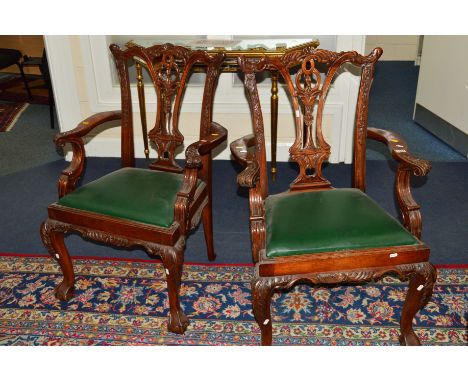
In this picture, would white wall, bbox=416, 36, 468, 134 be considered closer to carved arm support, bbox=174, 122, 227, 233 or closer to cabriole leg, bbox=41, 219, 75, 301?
carved arm support, bbox=174, 122, 227, 233

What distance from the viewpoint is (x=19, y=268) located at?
265 centimetres

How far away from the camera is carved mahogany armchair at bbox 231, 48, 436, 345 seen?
1.78 metres

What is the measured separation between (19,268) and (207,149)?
134 cm

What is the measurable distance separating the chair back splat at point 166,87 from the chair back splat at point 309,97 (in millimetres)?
257

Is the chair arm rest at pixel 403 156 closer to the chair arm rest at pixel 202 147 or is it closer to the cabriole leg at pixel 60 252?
the chair arm rest at pixel 202 147

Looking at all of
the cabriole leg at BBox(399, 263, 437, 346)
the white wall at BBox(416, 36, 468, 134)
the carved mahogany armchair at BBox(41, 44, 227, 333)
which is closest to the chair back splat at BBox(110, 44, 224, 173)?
the carved mahogany armchair at BBox(41, 44, 227, 333)

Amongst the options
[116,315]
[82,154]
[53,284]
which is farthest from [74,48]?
[116,315]

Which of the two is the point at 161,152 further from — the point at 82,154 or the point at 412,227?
the point at 412,227

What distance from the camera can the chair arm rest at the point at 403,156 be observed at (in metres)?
1.86

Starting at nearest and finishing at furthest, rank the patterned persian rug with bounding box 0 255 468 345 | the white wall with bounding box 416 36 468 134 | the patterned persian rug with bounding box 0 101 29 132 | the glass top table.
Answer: the patterned persian rug with bounding box 0 255 468 345 < the glass top table < the white wall with bounding box 416 36 468 134 < the patterned persian rug with bounding box 0 101 29 132

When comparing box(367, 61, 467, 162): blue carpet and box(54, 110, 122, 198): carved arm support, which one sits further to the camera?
box(367, 61, 467, 162): blue carpet

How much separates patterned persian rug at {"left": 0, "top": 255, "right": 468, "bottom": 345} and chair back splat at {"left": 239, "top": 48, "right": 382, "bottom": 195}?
24.1 inches

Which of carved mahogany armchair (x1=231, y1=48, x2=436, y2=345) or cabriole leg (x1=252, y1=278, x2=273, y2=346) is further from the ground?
carved mahogany armchair (x1=231, y1=48, x2=436, y2=345)

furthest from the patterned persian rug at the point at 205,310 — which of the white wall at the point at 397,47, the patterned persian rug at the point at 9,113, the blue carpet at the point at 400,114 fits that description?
the white wall at the point at 397,47
